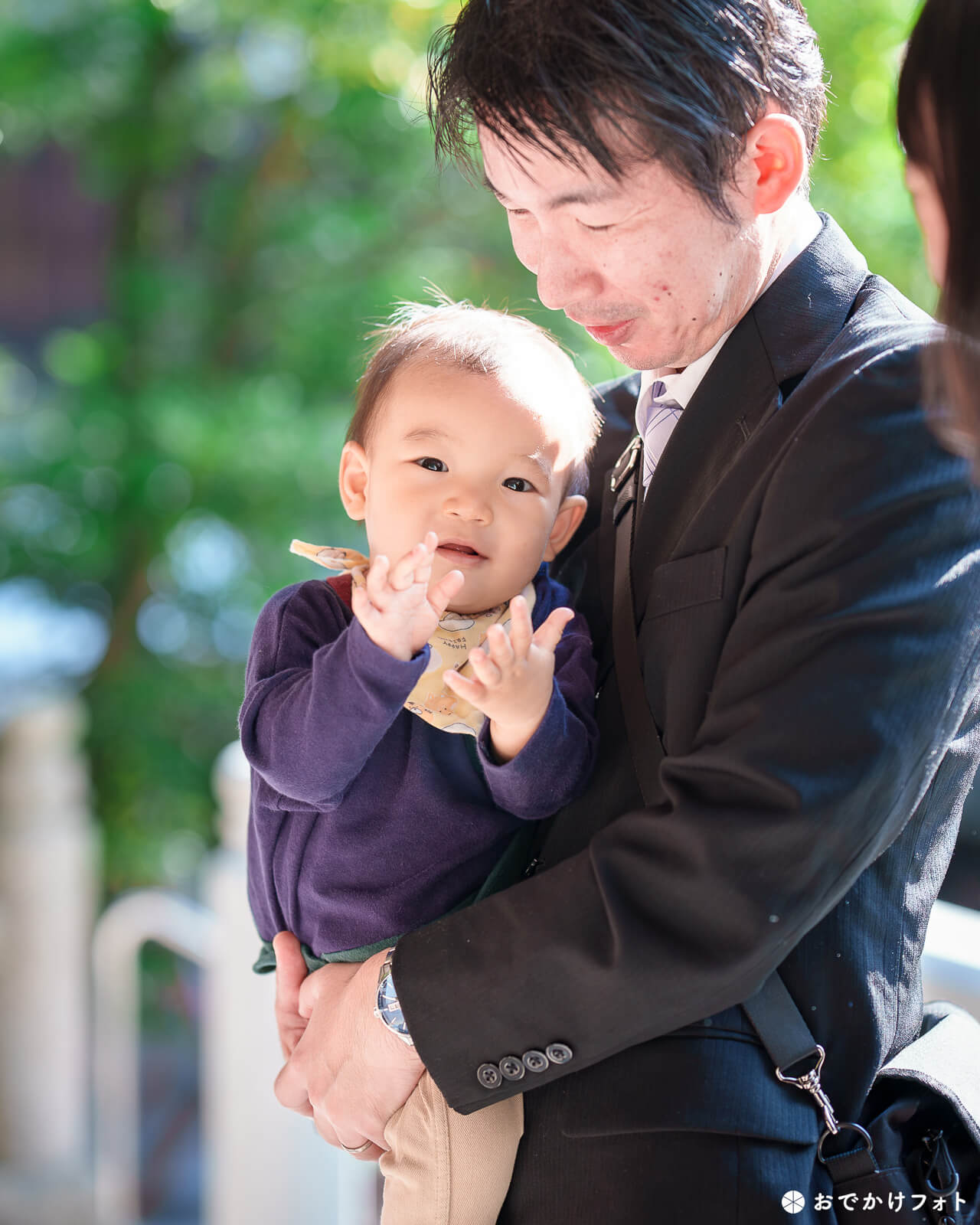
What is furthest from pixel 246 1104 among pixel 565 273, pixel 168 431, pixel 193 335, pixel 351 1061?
pixel 193 335

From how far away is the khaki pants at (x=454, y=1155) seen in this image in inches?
49.9

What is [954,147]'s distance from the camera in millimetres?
974

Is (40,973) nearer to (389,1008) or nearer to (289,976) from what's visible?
(289,976)

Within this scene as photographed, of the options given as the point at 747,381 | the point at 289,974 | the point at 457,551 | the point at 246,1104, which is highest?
the point at 747,381

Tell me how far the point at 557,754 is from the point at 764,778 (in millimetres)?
289

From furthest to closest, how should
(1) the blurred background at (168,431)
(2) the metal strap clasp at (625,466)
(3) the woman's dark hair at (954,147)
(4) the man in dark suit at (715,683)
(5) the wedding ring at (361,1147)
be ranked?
1. (1) the blurred background at (168,431)
2. (2) the metal strap clasp at (625,466)
3. (5) the wedding ring at (361,1147)
4. (4) the man in dark suit at (715,683)
5. (3) the woman's dark hair at (954,147)

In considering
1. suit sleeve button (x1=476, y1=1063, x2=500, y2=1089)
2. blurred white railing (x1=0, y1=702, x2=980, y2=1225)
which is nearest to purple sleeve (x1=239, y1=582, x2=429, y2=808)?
suit sleeve button (x1=476, y1=1063, x2=500, y2=1089)

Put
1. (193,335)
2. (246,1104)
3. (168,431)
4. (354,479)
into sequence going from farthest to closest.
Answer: (193,335) → (168,431) → (246,1104) → (354,479)

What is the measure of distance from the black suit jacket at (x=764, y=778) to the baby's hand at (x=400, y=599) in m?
0.24

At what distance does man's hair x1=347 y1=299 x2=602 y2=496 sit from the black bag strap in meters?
0.09

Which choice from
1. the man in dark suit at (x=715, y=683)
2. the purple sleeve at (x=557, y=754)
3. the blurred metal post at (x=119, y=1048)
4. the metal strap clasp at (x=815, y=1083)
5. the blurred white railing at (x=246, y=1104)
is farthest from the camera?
the blurred metal post at (x=119, y=1048)

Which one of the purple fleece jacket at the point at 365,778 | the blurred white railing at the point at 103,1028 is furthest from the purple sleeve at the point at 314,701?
the blurred white railing at the point at 103,1028

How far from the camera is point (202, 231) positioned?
4.97 metres

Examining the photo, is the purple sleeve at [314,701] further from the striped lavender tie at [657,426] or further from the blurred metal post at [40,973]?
the blurred metal post at [40,973]
